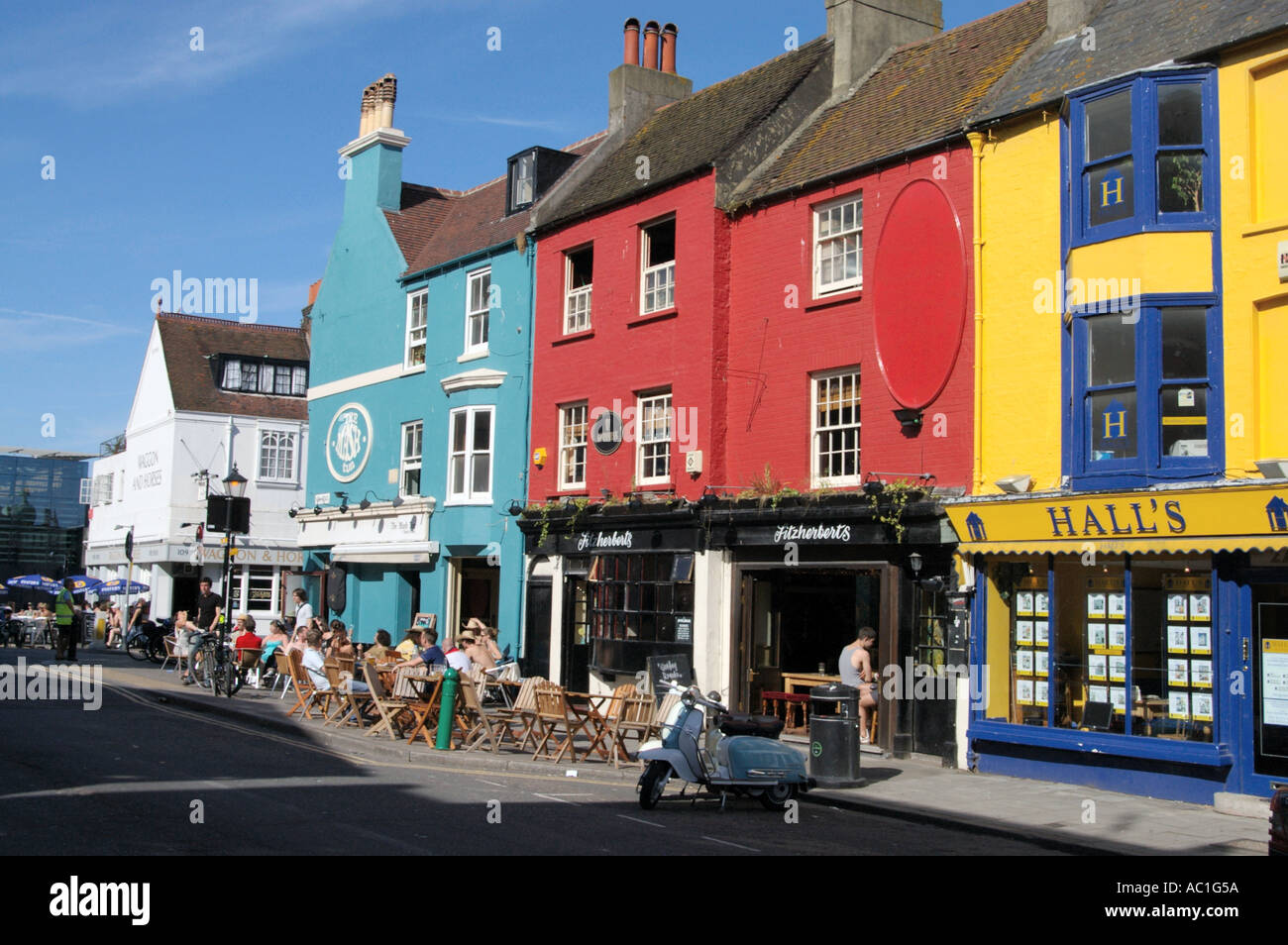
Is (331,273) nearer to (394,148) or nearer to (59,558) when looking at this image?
(394,148)

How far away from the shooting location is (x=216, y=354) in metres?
46.6

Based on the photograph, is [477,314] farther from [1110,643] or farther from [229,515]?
[1110,643]

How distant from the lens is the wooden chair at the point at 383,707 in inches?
649

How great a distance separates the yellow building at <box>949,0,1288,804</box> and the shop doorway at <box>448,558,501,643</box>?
524 inches

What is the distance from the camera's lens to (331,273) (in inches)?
1303

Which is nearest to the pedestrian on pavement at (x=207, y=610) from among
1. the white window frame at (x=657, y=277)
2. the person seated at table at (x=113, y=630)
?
the white window frame at (x=657, y=277)

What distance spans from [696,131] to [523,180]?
17.1ft

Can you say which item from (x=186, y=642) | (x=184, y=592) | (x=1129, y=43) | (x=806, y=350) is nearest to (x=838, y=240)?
(x=806, y=350)

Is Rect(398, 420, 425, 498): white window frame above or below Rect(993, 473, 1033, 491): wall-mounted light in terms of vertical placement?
above

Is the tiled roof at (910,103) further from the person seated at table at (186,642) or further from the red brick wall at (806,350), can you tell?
the person seated at table at (186,642)

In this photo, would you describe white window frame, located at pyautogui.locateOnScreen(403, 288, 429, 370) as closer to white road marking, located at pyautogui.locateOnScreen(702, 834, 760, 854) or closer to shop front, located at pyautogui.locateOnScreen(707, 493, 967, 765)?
shop front, located at pyautogui.locateOnScreen(707, 493, 967, 765)

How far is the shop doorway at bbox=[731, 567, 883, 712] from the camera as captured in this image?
1967cm

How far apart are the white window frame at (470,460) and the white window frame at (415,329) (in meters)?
2.73

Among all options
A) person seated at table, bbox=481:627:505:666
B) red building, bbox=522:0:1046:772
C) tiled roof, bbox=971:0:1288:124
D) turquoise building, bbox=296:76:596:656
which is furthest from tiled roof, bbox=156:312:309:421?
tiled roof, bbox=971:0:1288:124
